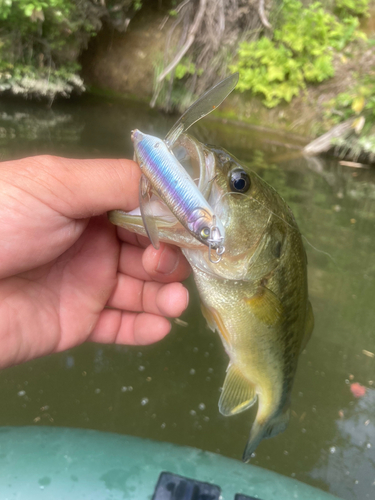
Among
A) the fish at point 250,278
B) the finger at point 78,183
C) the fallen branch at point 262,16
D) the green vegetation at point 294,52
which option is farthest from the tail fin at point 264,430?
the fallen branch at point 262,16

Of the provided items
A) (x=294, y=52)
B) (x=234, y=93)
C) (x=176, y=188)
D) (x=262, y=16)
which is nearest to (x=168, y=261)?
(x=176, y=188)

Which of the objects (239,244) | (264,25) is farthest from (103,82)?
(239,244)

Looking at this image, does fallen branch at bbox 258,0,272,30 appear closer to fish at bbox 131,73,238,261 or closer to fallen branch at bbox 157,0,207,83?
fallen branch at bbox 157,0,207,83

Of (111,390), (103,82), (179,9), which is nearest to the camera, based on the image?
Answer: (111,390)

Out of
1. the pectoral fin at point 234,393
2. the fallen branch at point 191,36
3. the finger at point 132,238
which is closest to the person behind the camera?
the pectoral fin at point 234,393

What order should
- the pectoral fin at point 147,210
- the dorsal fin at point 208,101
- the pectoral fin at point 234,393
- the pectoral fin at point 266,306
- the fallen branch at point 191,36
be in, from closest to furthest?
1. the dorsal fin at point 208,101
2. the pectoral fin at point 147,210
3. the pectoral fin at point 266,306
4. the pectoral fin at point 234,393
5. the fallen branch at point 191,36

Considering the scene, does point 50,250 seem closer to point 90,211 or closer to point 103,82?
point 90,211

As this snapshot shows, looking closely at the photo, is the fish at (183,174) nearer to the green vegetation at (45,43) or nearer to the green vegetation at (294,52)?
the green vegetation at (45,43)
